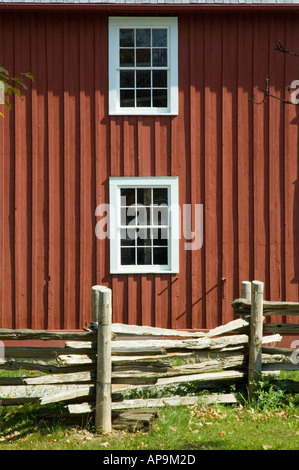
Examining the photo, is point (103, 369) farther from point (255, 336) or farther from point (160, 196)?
point (160, 196)

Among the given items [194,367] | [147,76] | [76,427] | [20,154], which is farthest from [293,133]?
[76,427]

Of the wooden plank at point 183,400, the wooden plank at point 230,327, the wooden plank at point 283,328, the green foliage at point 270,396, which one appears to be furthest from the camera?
the wooden plank at point 283,328

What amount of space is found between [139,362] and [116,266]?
4778mm

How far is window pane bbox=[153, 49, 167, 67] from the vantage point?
44.0 ft

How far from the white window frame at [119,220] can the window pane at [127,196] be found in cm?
9

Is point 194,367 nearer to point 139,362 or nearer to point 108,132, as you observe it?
point 139,362

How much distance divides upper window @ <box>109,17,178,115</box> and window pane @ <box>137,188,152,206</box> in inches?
55.3

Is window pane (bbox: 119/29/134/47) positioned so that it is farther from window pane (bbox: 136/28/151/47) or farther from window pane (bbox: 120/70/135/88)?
window pane (bbox: 120/70/135/88)

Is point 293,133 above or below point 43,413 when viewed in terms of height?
above

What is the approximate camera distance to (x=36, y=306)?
13.2m

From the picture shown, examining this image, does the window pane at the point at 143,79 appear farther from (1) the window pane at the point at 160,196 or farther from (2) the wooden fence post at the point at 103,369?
(2) the wooden fence post at the point at 103,369

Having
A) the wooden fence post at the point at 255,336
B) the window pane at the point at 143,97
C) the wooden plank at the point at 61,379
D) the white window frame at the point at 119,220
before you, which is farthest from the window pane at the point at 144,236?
the wooden plank at the point at 61,379

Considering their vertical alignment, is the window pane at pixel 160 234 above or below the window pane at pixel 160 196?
below

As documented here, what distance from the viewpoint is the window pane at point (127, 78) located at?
43.9ft
